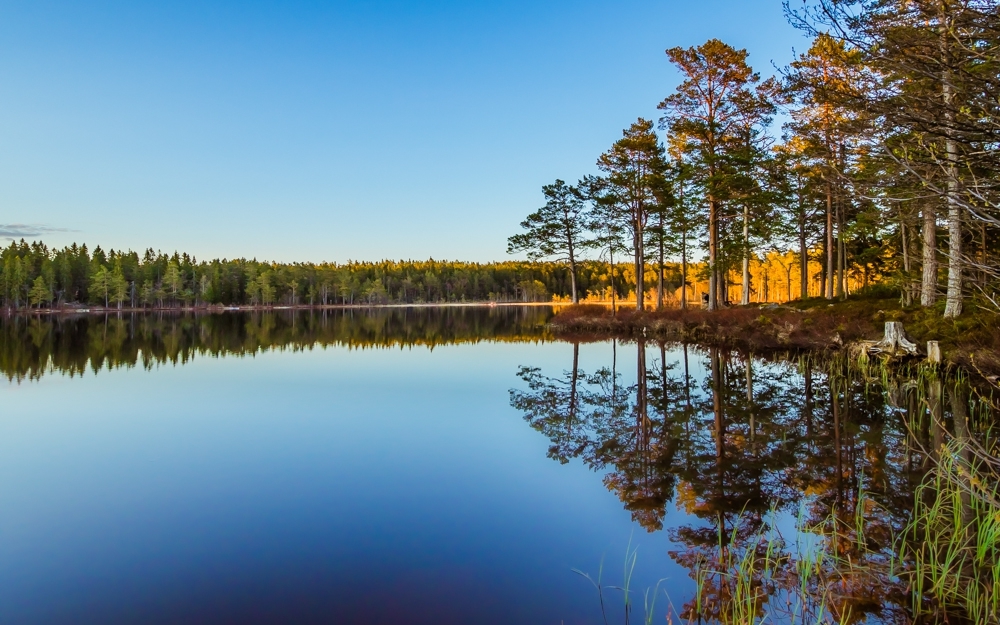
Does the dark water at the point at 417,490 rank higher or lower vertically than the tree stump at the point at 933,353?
lower

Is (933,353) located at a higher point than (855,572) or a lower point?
higher

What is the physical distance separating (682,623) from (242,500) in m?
5.80

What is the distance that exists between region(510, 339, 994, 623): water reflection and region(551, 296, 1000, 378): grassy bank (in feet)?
3.70

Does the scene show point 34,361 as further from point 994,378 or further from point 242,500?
point 994,378

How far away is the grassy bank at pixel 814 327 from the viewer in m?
13.1

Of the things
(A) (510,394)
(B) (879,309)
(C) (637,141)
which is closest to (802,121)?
(C) (637,141)

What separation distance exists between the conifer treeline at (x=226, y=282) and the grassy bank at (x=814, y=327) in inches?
1366

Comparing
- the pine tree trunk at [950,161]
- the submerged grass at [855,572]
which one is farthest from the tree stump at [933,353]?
the pine tree trunk at [950,161]

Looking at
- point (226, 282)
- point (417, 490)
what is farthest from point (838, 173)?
point (226, 282)

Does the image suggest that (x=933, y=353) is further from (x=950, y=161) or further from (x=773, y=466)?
(x=950, y=161)

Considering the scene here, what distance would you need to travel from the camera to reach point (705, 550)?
5.58m

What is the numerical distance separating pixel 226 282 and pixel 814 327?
122670mm

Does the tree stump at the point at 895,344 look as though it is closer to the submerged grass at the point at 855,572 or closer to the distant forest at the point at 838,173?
the distant forest at the point at 838,173

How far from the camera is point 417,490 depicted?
785 cm
